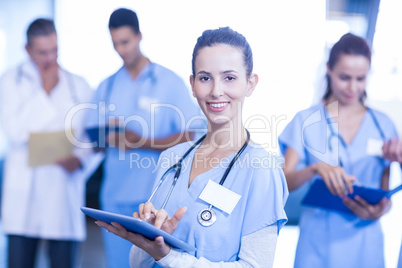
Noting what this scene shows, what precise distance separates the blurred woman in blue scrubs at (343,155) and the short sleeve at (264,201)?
22.2 inches

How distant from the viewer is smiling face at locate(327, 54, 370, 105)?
5.85 ft

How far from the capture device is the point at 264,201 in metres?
1.17

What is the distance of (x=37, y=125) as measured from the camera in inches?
94.3

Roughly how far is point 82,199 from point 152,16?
3.57 ft

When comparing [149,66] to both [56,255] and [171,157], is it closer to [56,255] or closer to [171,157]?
[171,157]

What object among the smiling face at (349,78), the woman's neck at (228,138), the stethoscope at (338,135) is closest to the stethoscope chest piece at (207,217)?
the woman's neck at (228,138)

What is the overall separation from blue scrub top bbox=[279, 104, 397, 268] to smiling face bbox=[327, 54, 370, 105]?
0.30 feet

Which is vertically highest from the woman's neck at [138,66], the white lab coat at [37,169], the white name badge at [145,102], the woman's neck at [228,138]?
the woman's neck at [138,66]

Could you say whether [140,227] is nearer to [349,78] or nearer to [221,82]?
[221,82]

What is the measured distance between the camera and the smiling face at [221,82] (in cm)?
122

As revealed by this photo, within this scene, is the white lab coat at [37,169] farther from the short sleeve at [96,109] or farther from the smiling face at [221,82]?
the smiling face at [221,82]

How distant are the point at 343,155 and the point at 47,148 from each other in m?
1.55

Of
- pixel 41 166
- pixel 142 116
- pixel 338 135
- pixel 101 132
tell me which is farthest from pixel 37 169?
pixel 338 135

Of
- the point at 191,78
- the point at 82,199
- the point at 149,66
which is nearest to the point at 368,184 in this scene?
the point at 191,78
